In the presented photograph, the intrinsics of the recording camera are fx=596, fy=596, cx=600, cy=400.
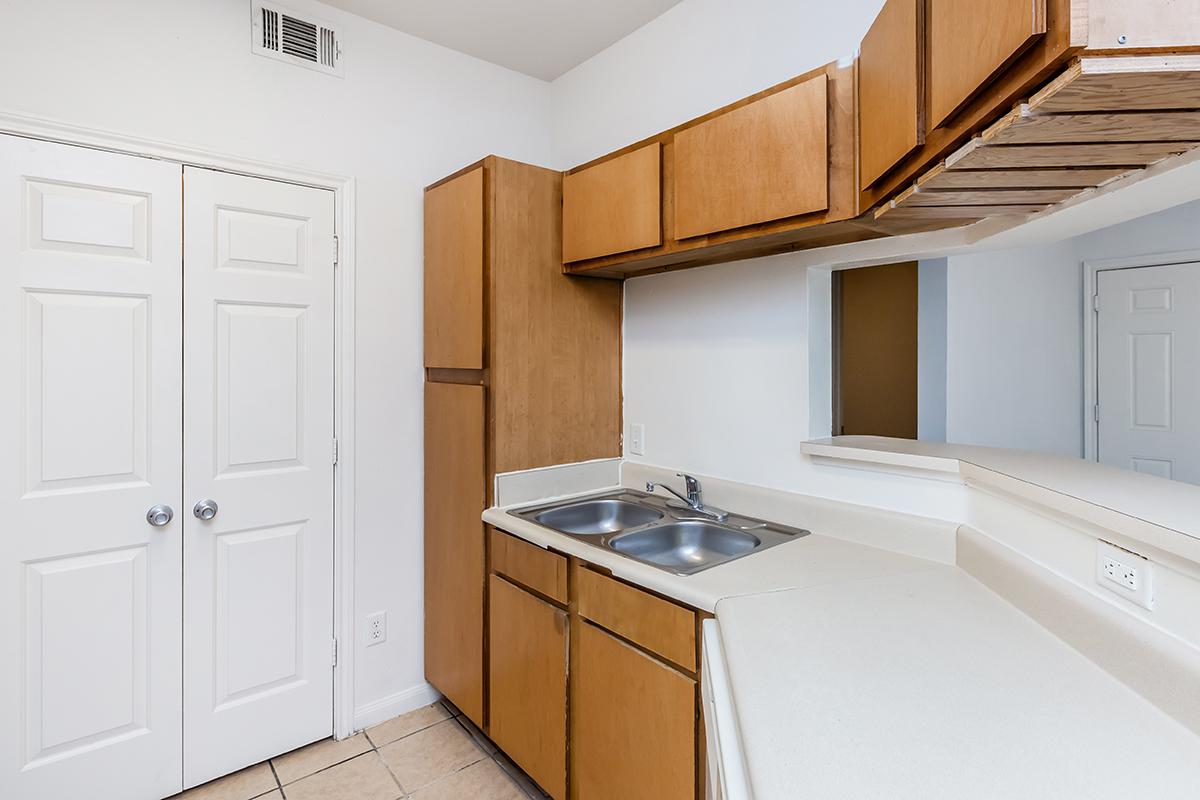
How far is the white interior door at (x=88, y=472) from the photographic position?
1.74m

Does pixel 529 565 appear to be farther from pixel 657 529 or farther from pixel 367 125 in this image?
pixel 367 125

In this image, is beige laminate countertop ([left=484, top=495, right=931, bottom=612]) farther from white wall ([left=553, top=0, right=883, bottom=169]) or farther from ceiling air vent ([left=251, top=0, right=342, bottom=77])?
ceiling air vent ([left=251, top=0, right=342, bottom=77])

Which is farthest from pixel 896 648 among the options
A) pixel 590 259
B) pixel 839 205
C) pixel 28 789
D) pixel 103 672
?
pixel 28 789

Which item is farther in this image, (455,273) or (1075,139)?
(455,273)

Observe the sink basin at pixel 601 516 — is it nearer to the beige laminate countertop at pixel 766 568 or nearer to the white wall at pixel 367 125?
the beige laminate countertop at pixel 766 568

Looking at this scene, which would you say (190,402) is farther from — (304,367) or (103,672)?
(103,672)

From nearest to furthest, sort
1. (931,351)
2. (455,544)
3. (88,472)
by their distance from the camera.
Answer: (88,472) → (455,544) → (931,351)

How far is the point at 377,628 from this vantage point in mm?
2387

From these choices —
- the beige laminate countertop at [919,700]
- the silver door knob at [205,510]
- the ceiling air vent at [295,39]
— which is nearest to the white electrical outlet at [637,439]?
the beige laminate countertop at [919,700]

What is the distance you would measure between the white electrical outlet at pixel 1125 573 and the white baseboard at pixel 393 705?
7.70 feet

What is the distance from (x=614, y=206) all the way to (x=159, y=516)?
1.80m

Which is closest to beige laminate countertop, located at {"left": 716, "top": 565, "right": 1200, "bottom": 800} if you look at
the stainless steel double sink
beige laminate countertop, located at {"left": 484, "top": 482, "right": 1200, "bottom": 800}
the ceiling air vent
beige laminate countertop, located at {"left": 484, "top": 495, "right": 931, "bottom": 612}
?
beige laminate countertop, located at {"left": 484, "top": 482, "right": 1200, "bottom": 800}

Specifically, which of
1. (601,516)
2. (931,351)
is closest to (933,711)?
(601,516)

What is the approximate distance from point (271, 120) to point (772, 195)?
1780mm
